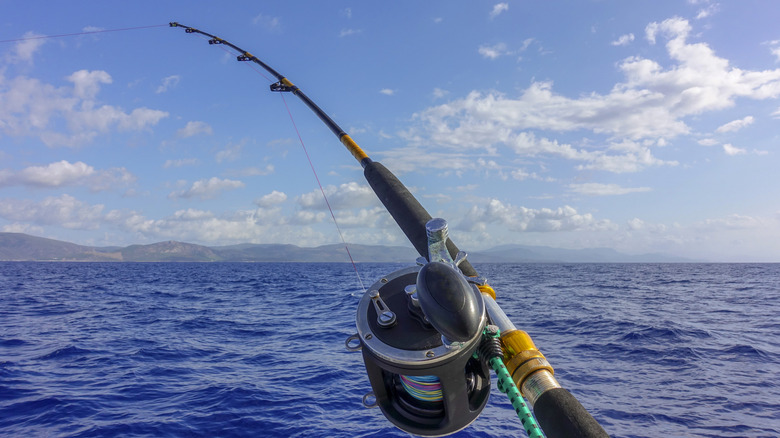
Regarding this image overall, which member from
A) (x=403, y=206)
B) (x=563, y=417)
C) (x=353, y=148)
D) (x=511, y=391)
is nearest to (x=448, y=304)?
(x=511, y=391)

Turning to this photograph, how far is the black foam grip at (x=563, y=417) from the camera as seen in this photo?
4.34ft

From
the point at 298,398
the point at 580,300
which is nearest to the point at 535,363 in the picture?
the point at 298,398

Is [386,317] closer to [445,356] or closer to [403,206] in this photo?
[445,356]

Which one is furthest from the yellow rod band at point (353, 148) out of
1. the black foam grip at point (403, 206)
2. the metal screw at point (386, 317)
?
the metal screw at point (386, 317)

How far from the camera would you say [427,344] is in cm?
141

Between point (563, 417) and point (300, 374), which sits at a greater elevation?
point (563, 417)

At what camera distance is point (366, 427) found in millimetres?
6047

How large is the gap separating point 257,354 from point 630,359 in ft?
26.5

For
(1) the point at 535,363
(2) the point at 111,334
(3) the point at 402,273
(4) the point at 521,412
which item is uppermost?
(3) the point at 402,273

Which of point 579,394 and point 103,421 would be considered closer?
point 103,421

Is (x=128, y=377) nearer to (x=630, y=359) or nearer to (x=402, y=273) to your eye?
(x=402, y=273)

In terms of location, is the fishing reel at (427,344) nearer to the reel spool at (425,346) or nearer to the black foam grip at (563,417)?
the reel spool at (425,346)

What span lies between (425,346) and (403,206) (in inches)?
51.0

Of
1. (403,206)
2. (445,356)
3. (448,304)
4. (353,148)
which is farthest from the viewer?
(353,148)
